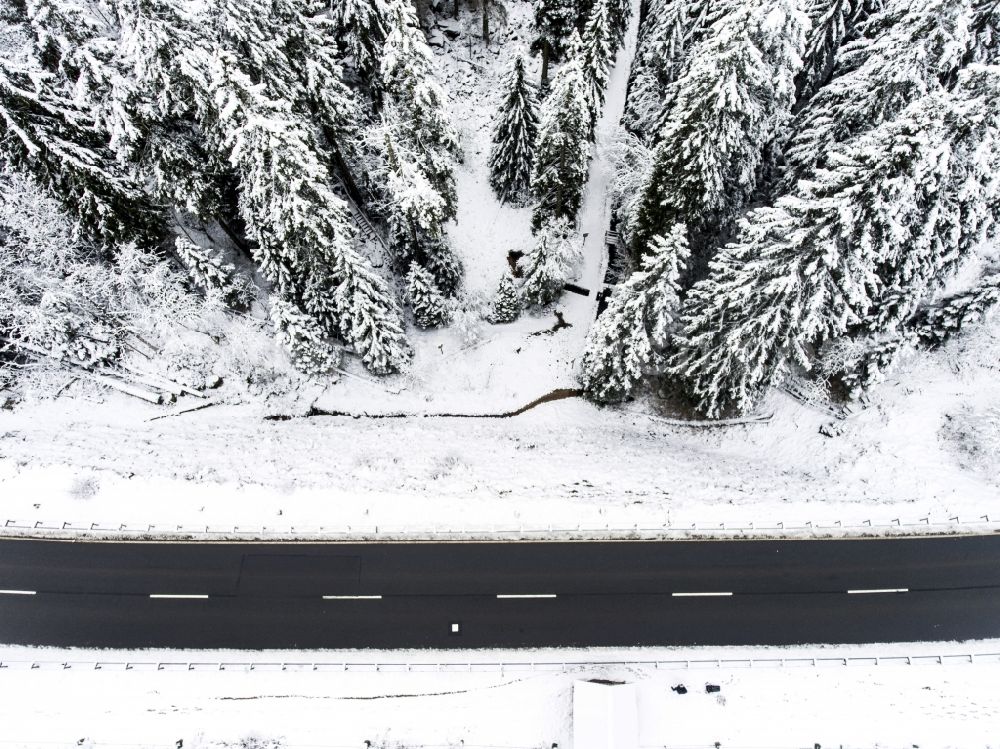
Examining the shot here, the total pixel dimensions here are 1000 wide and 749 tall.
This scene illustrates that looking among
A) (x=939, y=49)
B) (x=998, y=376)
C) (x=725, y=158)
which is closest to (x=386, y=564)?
(x=725, y=158)

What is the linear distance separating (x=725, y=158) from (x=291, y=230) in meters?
18.6

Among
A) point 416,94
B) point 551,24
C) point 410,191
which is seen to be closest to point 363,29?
point 416,94

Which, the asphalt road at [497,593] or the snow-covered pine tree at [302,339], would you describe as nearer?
the asphalt road at [497,593]

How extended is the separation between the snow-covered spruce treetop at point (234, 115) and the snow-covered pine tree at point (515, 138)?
955cm

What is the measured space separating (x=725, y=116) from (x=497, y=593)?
20631 millimetres

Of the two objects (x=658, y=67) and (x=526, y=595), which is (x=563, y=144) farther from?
(x=526, y=595)

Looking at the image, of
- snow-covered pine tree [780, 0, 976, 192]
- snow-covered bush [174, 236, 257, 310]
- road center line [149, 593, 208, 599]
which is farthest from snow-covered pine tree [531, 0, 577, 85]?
road center line [149, 593, 208, 599]

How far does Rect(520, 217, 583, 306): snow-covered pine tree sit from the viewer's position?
29.1 m

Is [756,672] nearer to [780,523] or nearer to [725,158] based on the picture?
[780,523]

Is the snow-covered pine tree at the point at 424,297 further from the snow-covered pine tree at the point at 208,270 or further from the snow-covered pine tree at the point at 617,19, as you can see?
the snow-covered pine tree at the point at 617,19

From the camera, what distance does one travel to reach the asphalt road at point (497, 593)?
63.5 ft

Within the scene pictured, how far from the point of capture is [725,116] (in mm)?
19844

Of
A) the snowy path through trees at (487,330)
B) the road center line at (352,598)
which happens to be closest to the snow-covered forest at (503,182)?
the snowy path through trees at (487,330)

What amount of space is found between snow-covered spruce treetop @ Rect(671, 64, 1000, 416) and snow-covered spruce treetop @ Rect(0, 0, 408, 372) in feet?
52.8
